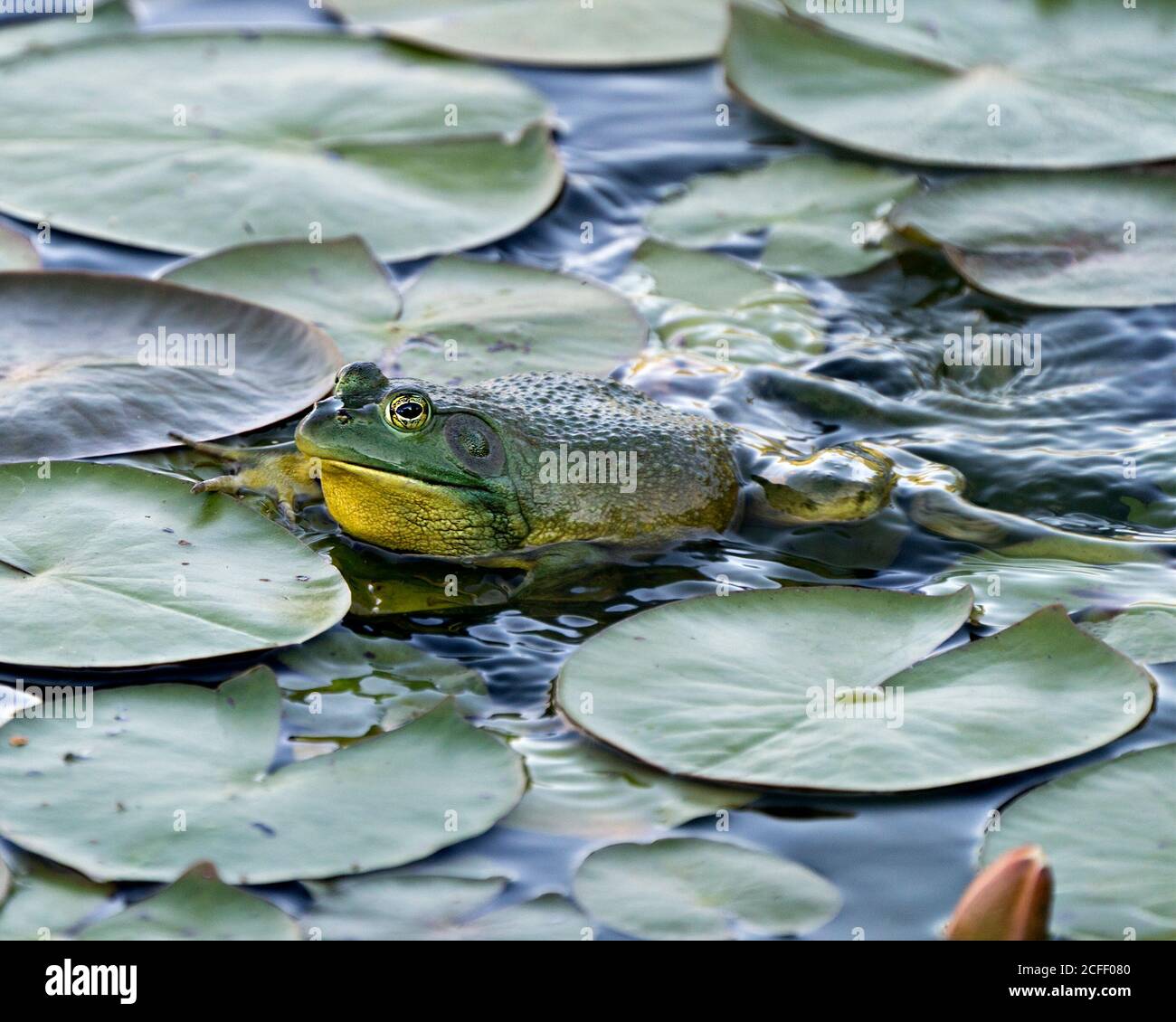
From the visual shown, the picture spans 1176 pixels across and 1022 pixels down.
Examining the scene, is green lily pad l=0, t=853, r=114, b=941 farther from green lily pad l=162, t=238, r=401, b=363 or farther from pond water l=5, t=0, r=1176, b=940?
green lily pad l=162, t=238, r=401, b=363

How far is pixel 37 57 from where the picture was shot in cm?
806

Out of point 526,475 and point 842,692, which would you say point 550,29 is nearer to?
point 526,475

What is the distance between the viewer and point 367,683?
4625 mm

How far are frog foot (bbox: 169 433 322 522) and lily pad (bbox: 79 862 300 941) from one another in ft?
7.03

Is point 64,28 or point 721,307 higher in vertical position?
point 64,28

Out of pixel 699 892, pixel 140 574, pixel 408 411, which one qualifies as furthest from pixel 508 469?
pixel 699 892

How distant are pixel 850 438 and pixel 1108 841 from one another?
2.83 m

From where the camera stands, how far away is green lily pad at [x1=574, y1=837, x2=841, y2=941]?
366cm

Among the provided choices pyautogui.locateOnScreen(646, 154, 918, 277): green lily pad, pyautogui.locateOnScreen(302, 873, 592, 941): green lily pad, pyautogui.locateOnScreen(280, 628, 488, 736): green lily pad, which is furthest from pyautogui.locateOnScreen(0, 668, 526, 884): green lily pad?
pyautogui.locateOnScreen(646, 154, 918, 277): green lily pad

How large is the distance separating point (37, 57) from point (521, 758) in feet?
19.2

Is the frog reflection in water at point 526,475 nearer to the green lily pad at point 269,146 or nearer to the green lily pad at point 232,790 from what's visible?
the green lily pad at point 232,790

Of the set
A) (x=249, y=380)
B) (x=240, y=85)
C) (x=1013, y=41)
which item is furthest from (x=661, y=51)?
(x=249, y=380)

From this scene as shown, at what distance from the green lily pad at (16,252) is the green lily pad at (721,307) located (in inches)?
112
